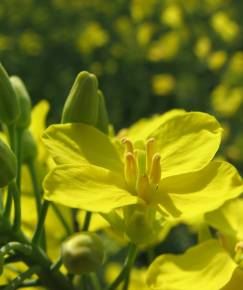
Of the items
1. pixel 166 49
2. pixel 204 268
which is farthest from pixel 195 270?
pixel 166 49

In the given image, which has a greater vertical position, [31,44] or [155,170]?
[155,170]

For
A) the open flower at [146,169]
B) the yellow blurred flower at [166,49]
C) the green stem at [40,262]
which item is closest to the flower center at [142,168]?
the open flower at [146,169]

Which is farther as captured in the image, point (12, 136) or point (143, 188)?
point (12, 136)

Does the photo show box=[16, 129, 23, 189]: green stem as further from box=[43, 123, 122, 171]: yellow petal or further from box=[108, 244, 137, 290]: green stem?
box=[108, 244, 137, 290]: green stem

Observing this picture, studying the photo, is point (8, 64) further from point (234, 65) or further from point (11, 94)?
point (11, 94)

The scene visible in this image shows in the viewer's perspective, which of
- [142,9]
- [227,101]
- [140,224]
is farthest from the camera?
[142,9]

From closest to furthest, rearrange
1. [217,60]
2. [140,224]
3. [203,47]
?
1. [140,224]
2. [217,60]
3. [203,47]

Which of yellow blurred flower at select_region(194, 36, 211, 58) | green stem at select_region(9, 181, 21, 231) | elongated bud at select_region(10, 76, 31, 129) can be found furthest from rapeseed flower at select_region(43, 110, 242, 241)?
yellow blurred flower at select_region(194, 36, 211, 58)

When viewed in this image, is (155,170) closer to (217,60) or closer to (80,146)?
(80,146)
